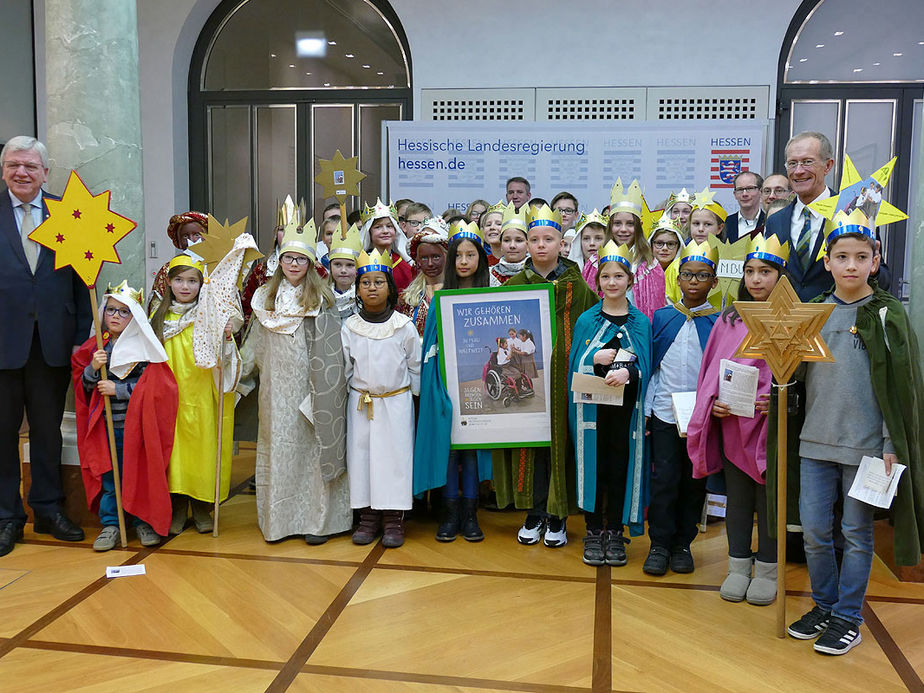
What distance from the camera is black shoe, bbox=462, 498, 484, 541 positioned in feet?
13.3

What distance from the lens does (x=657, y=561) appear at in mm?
3602

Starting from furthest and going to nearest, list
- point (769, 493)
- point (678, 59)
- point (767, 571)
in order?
1. point (678, 59)
2. point (767, 571)
3. point (769, 493)

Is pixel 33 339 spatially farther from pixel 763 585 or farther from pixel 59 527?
pixel 763 585

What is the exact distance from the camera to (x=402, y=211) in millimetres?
5953

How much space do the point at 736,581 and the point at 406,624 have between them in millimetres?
1350

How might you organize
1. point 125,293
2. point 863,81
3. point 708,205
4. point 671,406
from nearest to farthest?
point 671,406
point 125,293
point 708,205
point 863,81

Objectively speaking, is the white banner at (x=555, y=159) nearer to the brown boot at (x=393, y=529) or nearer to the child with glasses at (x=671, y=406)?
the child with glasses at (x=671, y=406)

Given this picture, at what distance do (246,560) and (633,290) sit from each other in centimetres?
236

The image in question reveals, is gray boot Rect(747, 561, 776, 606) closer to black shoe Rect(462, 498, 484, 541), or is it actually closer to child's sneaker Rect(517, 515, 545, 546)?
child's sneaker Rect(517, 515, 545, 546)

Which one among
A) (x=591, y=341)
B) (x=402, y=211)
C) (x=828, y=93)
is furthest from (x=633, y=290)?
(x=828, y=93)

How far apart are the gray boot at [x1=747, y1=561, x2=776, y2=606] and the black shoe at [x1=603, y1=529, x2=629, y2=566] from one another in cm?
58

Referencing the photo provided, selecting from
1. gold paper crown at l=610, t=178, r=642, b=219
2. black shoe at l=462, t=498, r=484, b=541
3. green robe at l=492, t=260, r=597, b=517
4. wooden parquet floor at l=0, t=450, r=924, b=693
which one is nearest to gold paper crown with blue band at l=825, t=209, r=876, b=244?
green robe at l=492, t=260, r=597, b=517

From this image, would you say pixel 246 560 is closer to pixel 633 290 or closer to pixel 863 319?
pixel 633 290

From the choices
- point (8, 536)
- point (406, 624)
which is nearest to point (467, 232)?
point (406, 624)
